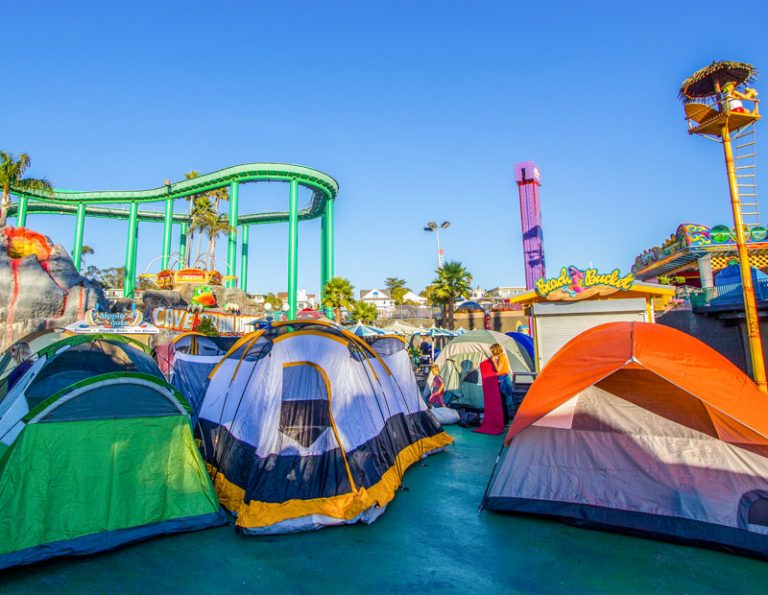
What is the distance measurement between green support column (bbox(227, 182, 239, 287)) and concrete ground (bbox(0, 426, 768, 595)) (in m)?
40.0

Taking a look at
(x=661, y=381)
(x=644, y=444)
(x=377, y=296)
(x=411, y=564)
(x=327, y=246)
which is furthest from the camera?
(x=377, y=296)

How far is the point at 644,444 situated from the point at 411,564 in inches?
113

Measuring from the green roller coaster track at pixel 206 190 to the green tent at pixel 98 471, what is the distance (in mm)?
33158

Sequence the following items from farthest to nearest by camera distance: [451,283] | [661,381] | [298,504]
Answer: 1. [451,283]
2. [661,381]
3. [298,504]

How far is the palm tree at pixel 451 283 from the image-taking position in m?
29.7

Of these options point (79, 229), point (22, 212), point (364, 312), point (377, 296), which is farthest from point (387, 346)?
point (377, 296)

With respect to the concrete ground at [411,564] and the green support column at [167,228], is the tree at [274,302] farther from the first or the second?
the concrete ground at [411,564]

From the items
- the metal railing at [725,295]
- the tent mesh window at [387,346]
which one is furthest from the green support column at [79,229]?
the metal railing at [725,295]

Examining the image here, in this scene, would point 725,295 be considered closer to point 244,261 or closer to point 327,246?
point 327,246

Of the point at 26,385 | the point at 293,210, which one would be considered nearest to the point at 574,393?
the point at 26,385

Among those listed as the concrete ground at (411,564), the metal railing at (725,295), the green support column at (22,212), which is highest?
the green support column at (22,212)

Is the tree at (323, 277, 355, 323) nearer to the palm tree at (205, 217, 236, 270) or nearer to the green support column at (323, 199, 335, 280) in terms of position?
the green support column at (323, 199, 335, 280)

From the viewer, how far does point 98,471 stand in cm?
424

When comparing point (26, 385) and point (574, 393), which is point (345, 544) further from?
point (26, 385)
